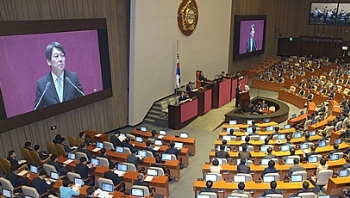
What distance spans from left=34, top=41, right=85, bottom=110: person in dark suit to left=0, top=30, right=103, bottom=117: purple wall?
0.58 feet

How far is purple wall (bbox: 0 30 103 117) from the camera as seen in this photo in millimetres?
11312

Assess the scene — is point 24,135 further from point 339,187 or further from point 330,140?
point 330,140

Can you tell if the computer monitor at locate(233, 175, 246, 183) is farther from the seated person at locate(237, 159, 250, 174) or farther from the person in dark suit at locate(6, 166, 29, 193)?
the person in dark suit at locate(6, 166, 29, 193)

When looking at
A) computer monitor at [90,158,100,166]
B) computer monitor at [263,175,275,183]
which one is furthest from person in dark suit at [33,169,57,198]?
computer monitor at [263,175,275,183]

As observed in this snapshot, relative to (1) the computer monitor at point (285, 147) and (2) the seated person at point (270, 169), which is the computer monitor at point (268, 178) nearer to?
(2) the seated person at point (270, 169)

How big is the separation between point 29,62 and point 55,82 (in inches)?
52.2

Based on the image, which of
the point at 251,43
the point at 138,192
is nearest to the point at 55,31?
the point at 138,192

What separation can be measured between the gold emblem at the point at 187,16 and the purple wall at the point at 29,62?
6.12 metres

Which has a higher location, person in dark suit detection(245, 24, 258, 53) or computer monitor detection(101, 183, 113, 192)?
person in dark suit detection(245, 24, 258, 53)

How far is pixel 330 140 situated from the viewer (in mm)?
13352

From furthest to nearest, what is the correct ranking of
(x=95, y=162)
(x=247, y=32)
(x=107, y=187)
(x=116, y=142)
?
(x=247, y=32) → (x=116, y=142) → (x=95, y=162) → (x=107, y=187)

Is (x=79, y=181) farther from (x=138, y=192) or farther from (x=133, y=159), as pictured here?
(x=133, y=159)

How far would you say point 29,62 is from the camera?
473 inches

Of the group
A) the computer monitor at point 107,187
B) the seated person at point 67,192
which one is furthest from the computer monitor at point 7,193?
the computer monitor at point 107,187
